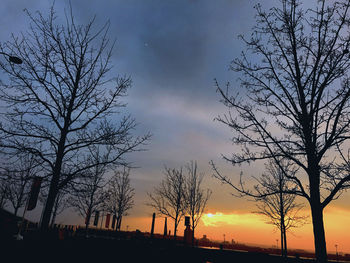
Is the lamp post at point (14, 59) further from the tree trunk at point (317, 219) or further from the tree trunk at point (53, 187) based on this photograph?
the tree trunk at point (317, 219)

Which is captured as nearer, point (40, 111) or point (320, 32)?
point (320, 32)

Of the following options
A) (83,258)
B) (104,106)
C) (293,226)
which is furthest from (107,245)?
(293,226)

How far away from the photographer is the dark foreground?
20.2ft

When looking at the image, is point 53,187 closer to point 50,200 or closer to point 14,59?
point 50,200

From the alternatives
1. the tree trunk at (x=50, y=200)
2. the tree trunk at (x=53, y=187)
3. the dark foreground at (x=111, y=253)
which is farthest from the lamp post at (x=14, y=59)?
the dark foreground at (x=111, y=253)

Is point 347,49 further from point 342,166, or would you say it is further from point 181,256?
point 181,256

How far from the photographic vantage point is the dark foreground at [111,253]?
242 inches

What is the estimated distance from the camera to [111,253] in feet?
27.1

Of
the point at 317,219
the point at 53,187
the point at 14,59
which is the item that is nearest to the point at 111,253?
the point at 53,187

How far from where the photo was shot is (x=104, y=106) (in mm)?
9461

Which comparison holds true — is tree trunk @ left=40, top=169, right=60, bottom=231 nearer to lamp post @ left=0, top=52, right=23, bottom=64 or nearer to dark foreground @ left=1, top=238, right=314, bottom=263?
dark foreground @ left=1, top=238, right=314, bottom=263

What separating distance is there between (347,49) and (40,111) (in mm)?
10270

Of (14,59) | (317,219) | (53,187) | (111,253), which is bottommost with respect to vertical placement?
(111,253)

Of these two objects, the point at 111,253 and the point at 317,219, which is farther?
the point at 111,253
